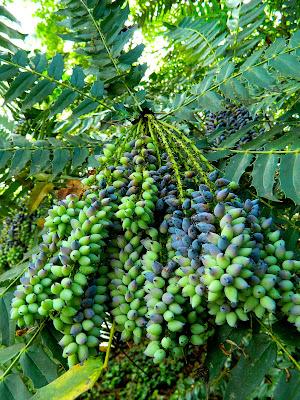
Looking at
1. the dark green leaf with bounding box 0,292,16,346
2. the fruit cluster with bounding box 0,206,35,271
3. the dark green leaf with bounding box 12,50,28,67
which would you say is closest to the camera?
the dark green leaf with bounding box 0,292,16,346

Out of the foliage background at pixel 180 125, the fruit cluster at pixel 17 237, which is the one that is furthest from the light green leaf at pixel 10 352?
the fruit cluster at pixel 17 237

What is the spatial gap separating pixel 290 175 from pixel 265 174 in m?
0.08

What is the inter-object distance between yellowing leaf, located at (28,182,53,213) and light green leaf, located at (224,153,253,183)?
40.0 inches

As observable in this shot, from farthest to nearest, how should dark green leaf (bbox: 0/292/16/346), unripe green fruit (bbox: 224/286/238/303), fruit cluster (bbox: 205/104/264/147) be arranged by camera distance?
fruit cluster (bbox: 205/104/264/147)
dark green leaf (bbox: 0/292/16/346)
unripe green fruit (bbox: 224/286/238/303)

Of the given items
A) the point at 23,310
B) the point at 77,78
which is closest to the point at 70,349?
the point at 23,310

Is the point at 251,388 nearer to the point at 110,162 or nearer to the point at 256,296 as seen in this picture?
the point at 256,296

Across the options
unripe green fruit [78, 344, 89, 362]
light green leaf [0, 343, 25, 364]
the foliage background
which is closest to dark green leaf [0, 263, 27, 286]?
the foliage background

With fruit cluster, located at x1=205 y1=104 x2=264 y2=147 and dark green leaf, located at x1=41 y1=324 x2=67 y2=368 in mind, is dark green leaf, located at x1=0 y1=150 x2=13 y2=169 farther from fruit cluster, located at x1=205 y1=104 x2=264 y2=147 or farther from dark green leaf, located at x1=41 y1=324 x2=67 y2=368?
fruit cluster, located at x1=205 y1=104 x2=264 y2=147

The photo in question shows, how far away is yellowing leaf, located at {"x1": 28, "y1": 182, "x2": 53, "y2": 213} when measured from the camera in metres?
2.04

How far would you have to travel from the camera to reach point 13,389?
1.08m

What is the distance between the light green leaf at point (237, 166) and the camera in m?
1.28

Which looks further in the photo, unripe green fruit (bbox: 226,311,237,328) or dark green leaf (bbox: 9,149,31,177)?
dark green leaf (bbox: 9,149,31,177)

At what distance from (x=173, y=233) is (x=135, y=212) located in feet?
0.34

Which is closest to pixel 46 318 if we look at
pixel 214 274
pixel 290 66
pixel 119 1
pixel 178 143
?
pixel 214 274
